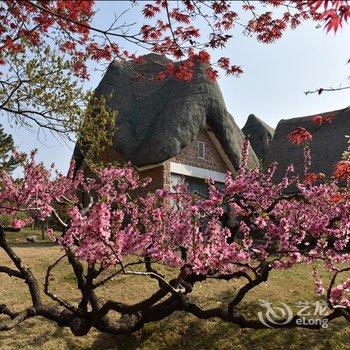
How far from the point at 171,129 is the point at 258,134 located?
12.3 metres

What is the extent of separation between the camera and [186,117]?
613 inches

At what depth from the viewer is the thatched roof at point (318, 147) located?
1894cm

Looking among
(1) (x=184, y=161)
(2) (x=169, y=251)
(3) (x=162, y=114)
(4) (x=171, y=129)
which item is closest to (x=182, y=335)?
(2) (x=169, y=251)

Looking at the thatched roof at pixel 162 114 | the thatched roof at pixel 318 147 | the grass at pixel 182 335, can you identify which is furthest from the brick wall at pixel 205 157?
the grass at pixel 182 335

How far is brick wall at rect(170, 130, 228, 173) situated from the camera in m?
16.0

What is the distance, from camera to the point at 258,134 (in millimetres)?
26359

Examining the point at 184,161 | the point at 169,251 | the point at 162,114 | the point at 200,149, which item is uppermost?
the point at 162,114

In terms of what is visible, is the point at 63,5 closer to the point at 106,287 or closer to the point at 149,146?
the point at 106,287

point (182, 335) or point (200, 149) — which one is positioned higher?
point (200, 149)

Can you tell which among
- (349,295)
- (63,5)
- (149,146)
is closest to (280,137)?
(149,146)

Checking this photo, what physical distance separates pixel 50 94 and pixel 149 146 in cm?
702

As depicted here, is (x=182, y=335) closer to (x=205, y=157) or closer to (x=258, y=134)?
(x=205, y=157)

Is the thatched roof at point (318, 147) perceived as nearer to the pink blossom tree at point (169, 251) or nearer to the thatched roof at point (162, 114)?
the thatched roof at point (162, 114)

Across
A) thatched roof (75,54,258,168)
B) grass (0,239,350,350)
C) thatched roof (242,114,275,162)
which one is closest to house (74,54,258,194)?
thatched roof (75,54,258,168)
